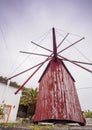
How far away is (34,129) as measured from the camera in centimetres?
266

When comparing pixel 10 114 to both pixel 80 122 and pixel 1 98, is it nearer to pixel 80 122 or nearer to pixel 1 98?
pixel 1 98

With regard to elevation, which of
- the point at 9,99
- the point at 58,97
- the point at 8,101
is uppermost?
the point at 9,99

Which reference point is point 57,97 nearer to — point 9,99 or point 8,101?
point 8,101

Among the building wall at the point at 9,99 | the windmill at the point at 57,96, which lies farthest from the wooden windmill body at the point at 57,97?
the building wall at the point at 9,99

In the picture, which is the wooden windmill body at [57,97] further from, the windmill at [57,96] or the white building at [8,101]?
the white building at [8,101]

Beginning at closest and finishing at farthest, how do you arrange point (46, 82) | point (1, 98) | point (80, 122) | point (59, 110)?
point (59, 110) → point (80, 122) → point (46, 82) → point (1, 98)

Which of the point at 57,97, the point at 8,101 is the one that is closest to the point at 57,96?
the point at 57,97

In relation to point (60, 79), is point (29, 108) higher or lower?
higher

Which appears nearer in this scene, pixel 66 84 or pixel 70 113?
pixel 70 113

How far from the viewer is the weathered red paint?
9.38 meters

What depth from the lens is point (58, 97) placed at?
9.84 m

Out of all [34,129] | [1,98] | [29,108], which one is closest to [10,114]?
[1,98]

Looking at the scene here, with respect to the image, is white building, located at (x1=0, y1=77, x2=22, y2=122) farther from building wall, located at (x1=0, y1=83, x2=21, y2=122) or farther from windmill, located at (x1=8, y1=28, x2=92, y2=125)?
windmill, located at (x1=8, y1=28, x2=92, y2=125)

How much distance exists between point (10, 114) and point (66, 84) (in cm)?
1107
